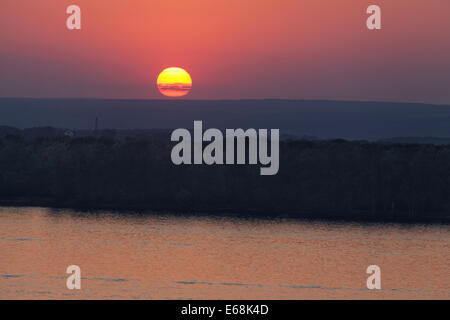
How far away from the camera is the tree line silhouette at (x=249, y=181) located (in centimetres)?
11938

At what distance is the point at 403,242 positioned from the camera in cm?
8600

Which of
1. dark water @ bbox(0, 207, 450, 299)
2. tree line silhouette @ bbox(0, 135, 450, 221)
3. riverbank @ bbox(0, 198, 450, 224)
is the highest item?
tree line silhouette @ bbox(0, 135, 450, 221)

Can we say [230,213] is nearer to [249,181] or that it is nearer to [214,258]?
[249,181]

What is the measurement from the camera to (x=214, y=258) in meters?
71.9

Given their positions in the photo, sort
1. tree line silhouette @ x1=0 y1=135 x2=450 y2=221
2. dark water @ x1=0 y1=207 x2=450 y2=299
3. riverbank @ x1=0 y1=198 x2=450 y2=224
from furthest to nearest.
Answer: tree line silhouette @ x1=0 y1=135 x2=450 y2=221 → riverbank @ x1=0 y1=198 x2=450 y2=224 → dark water @ x1=0 y1=207 x2=450 y2=299

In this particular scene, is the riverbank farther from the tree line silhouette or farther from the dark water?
the dark water

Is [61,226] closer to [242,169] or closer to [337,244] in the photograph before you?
[337,244]

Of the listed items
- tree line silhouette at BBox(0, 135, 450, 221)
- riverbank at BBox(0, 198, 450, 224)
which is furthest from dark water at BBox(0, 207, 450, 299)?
tree line silhouette at BBox(0, 135, 450, 221)

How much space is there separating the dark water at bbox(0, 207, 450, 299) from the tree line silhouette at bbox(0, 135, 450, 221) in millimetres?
16004

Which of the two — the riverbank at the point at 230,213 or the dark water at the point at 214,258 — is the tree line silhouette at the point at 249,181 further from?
the dark water at the point at 214,258

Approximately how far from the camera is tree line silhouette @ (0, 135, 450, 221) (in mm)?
119375

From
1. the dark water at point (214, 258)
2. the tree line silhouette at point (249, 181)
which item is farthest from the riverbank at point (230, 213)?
the dark water at point (214, 258)
